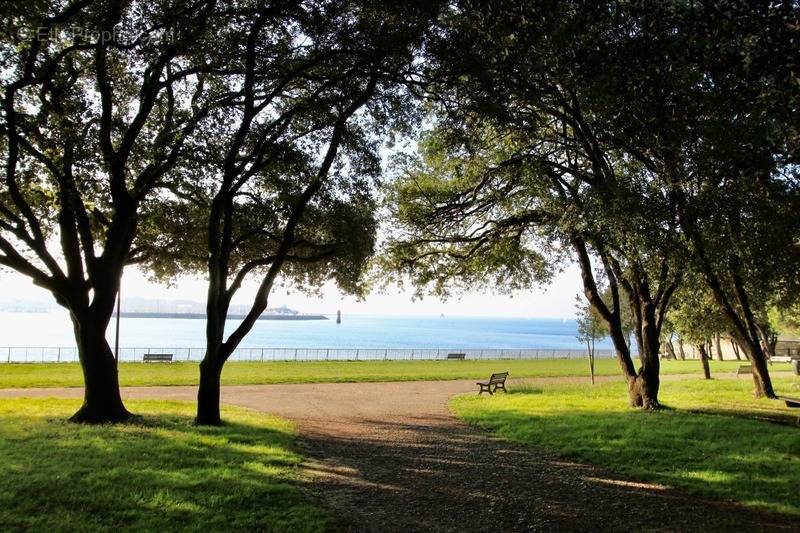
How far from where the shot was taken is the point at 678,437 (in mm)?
11422

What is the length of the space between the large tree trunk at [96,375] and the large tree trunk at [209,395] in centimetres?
186

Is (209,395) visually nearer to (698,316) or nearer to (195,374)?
(195,374)

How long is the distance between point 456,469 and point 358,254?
6.58 m

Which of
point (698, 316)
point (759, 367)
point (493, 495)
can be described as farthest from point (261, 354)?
point (493, 495)

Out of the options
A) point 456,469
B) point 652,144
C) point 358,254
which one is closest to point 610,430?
point 456,469

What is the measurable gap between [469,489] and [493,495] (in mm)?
404

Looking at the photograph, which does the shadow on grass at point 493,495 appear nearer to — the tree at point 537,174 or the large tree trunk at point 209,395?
the large tree trunk at point 209,395

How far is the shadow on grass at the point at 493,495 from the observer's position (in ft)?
20.4

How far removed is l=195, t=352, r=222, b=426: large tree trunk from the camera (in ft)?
41.0

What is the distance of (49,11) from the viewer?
820 centimetres

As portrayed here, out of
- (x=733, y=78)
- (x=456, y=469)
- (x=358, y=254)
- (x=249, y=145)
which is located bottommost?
(x=456, y=469)

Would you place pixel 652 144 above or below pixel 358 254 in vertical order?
above

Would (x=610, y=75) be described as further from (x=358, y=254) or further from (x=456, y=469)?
(x=358, y=254)

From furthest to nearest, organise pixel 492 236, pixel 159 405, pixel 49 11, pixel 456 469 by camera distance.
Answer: pixel 492 236 < pixel 159 405 < pixel 456 469 < pixel 49 11
